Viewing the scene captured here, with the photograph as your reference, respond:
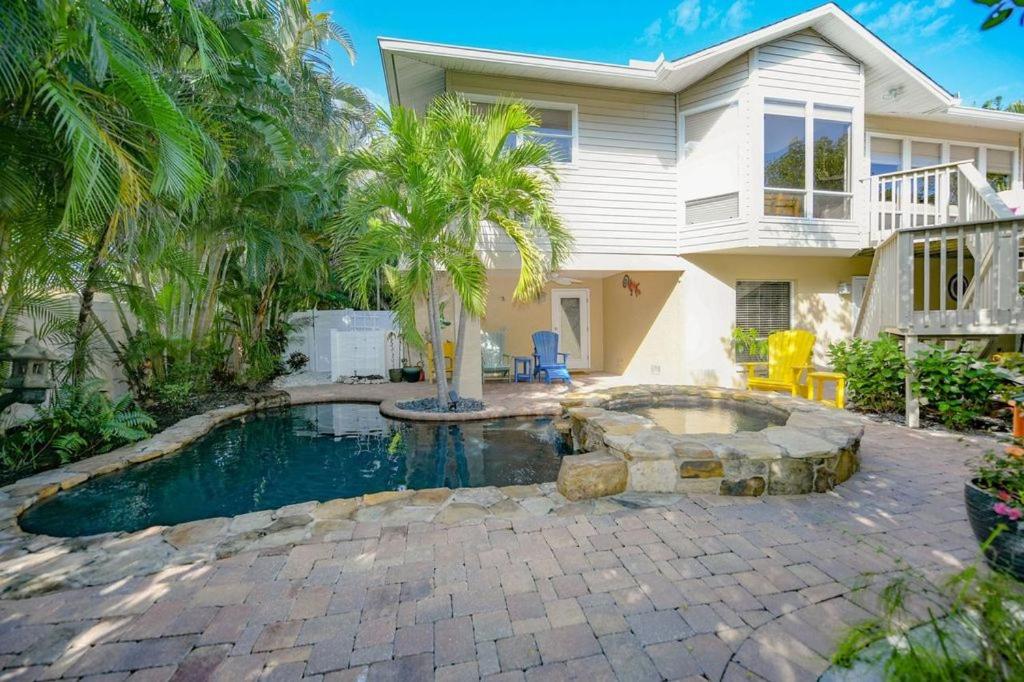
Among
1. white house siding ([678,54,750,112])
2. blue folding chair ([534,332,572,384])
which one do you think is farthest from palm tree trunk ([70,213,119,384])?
white house siding ([678,54,750,112])

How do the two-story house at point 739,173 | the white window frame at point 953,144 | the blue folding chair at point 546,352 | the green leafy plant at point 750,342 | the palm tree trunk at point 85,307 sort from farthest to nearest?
the white window frame at point 953,144
the blue folding chair at point 546,352
the green leafy plant at point 750,342
the two-story house at point 739,173
the palm tree trunk at point 85,307

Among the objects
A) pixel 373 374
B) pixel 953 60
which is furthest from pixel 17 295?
pixel 953 60

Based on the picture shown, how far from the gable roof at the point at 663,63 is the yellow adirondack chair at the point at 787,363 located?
460cm

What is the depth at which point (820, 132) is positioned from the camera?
7.93 meters

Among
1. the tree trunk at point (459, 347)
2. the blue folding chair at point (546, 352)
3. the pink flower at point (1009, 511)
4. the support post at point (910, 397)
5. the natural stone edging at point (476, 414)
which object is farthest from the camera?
the blue folding chair at point (546, 352)

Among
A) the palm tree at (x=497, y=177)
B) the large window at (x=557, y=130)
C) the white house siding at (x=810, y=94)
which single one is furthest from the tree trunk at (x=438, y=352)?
the white house siding at (x=810, y=94)

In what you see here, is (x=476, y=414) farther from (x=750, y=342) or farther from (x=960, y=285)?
(x=960, y=285)

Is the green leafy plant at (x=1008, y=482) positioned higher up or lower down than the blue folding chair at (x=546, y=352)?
lower down

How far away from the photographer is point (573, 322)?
11555mm

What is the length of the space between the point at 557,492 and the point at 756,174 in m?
6.58

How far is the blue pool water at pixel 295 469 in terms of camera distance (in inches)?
142

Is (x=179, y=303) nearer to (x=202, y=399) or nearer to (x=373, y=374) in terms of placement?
(x=202, y=399)

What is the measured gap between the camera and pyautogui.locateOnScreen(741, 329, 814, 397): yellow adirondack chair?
720 centimetres

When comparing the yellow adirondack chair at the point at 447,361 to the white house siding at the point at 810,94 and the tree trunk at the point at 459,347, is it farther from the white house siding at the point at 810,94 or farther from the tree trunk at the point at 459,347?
the white house siding at the point at 810,94
